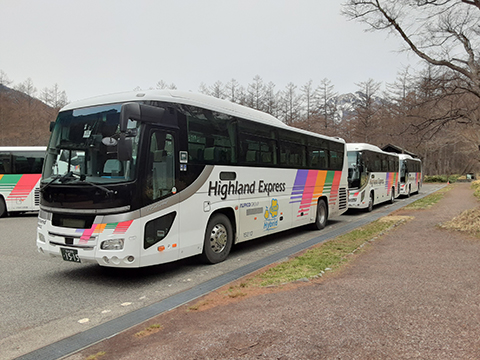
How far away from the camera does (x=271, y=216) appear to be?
9.48 m

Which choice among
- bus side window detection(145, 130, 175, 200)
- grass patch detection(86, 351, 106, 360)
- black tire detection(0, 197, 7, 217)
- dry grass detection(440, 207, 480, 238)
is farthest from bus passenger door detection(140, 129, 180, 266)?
black tire detection(0, 197, 7, 217)

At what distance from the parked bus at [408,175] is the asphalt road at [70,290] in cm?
2187

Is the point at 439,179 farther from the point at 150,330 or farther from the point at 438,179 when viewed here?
the point at 150,330

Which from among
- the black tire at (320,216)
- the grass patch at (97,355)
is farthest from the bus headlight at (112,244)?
the black tire at (320,216)

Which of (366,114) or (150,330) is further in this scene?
(366,114)

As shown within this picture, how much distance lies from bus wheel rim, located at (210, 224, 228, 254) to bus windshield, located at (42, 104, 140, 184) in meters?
2.34

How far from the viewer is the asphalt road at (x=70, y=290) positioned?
4.48 m

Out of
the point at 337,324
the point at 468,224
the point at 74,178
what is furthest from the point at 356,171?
the point at 337,324

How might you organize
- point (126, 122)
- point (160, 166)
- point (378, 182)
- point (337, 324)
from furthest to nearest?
point (378, 182) → point (160, 166) → point (126, 122) → point (337, 324)

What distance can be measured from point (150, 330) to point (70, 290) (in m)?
2.56

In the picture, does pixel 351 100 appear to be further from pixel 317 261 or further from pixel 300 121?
pixel 317 261

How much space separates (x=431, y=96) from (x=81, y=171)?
1086 centimetres

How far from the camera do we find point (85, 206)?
5879 mm

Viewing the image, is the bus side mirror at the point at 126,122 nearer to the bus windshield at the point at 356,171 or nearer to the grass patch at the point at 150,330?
the grass patch at the point at 150,330
